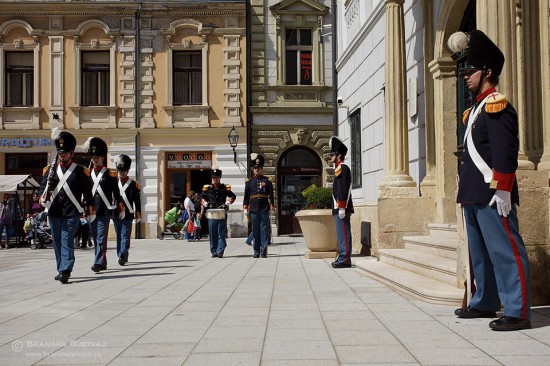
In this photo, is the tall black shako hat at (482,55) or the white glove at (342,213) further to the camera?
the white glove at (342,213)

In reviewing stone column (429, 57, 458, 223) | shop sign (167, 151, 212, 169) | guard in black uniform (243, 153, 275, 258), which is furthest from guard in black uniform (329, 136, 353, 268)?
shop sign (167, 151, 212, 169)

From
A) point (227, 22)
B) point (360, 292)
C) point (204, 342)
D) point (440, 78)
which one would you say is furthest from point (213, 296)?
point (227, 22)

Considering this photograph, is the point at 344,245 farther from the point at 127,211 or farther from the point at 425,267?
the point at 127,211

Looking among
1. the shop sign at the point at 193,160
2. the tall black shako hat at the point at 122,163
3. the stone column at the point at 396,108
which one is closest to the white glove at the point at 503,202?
the stone column at the point at 396,108

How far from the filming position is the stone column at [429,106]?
1062 centimetres

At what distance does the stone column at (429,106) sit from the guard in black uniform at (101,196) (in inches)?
199

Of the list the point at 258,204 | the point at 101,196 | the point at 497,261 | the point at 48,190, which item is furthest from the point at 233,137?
the point at 497,261

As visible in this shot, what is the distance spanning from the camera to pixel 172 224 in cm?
2447

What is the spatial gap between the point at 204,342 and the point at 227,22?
840 inches

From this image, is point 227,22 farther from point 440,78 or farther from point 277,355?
point 277,355

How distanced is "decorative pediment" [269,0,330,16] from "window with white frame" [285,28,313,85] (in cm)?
67

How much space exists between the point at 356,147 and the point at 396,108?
5286 millimetres

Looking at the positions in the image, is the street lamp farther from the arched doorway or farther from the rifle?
the rifle

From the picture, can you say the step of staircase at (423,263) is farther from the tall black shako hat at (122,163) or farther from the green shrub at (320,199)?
the tall black shako hat at (122,163)
